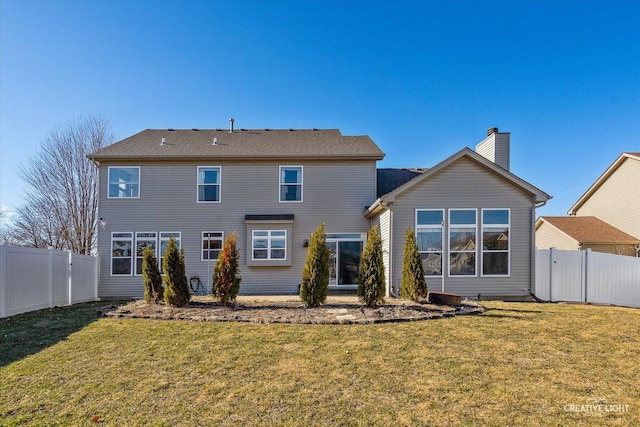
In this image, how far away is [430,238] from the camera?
11.0m

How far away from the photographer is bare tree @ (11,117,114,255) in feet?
63.5

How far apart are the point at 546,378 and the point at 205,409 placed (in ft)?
13.4

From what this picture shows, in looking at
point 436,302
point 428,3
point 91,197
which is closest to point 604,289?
point 436,302

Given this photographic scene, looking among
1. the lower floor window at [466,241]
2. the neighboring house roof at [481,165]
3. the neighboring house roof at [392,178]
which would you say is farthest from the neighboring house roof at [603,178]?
the lower floor window at [466,241]

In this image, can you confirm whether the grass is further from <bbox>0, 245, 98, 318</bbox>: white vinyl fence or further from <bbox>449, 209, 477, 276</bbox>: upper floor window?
<bbox>449, 209, 477, 276</bbox>: upper floor window

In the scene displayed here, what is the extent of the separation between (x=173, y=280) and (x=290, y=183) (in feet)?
19.9

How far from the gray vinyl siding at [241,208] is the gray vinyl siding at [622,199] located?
13.1 meters

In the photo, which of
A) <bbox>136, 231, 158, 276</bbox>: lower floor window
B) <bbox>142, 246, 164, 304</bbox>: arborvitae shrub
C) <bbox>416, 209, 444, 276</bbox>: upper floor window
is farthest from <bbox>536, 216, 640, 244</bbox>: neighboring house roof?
<bbox>136, 231, 158, 276</bbox>: lower floor window

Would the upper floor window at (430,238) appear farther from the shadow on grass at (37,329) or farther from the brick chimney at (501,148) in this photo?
the shadow on grass at (37,329)

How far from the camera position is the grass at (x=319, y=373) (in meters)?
3.59

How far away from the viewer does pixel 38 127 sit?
62.4 ft

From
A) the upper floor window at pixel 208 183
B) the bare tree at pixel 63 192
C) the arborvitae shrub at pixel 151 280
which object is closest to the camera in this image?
the arborvitae shrub at pixel 151 280

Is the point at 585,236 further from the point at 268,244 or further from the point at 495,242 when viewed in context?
the point at 268,244

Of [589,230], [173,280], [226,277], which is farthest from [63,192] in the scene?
[589,230]
